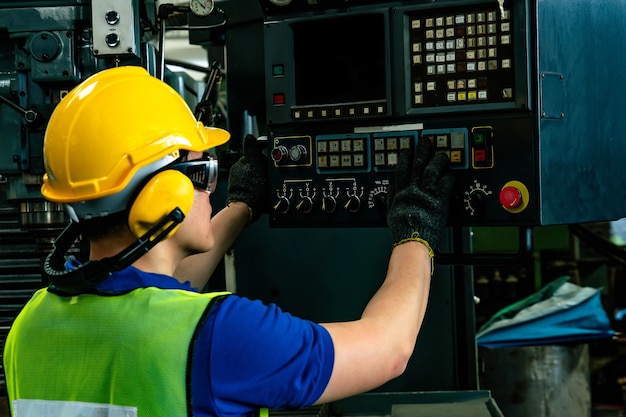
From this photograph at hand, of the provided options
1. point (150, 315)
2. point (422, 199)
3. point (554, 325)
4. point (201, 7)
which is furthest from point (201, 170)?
point (554, 325)

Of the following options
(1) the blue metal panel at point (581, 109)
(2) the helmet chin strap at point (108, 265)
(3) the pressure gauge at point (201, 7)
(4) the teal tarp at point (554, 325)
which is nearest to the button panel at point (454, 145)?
(1) the blue metal panel at point (581, 109)

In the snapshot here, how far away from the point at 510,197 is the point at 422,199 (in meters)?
0.16

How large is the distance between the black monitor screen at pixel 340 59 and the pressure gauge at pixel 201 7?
11.7 inches

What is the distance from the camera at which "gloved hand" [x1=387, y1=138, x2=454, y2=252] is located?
4.56 ft

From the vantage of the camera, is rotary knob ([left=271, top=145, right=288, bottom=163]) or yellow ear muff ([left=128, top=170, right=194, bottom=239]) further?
rotary knob ([left=271, top=145, right=288, bottom=163])

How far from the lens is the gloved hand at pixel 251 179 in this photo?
5.63 feet

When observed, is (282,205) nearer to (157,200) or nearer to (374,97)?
(374,97)

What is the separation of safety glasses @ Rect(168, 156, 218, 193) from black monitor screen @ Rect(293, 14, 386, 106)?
0.37 m

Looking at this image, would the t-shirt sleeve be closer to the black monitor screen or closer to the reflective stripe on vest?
the reflective stripe on vest

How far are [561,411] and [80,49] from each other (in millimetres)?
1911

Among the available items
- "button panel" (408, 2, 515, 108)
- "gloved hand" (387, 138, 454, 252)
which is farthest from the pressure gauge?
"gloved hand" (387, 138, 454, 252)

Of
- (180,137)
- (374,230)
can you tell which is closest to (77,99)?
(180,137)

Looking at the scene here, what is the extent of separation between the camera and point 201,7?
1788mm

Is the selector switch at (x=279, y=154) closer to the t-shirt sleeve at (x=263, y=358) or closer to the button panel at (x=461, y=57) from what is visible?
the button panel at (x=461, y=57)
